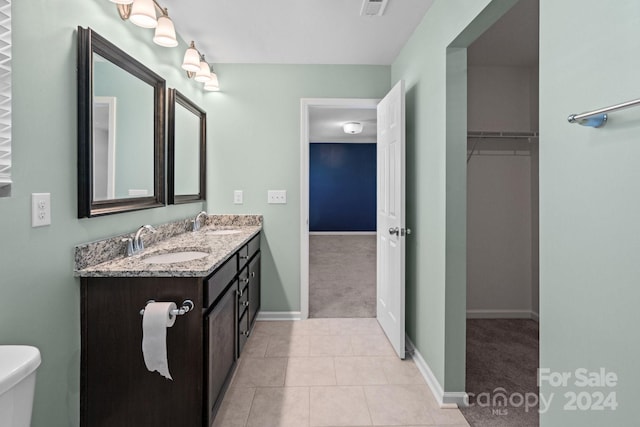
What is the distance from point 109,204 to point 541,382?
1.95 meters

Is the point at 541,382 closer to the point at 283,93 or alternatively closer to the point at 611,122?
the point at 611,122

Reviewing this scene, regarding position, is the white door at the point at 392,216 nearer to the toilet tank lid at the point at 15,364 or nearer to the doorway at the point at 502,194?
the doorway at the point at 502,194

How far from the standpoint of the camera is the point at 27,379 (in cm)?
89

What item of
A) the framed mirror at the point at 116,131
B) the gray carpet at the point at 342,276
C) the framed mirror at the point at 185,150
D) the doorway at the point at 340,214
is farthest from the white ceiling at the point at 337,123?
the framed mirror at the point at 116,131

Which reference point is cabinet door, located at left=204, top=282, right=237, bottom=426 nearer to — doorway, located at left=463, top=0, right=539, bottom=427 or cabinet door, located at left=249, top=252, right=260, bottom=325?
cabinet door, located at left=249, top=252, right=260, bottom=325

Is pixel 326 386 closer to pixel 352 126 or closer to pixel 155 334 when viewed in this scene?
pixel 155 334

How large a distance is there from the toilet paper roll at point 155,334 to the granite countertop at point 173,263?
161mm

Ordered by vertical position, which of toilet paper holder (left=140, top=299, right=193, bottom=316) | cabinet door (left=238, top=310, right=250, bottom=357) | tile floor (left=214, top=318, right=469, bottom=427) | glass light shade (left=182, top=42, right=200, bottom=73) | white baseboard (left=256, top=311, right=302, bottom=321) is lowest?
tile floor (left=214, top=318, right=469, bottom=427)

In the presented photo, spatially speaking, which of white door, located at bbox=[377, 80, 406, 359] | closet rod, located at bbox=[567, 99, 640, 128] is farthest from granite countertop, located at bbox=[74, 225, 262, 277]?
closet rod, located at bbox=[567, 99, 640, 128]

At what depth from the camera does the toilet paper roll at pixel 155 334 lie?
1.28 m

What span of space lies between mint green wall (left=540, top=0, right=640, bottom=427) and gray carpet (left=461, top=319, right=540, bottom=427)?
836 mm

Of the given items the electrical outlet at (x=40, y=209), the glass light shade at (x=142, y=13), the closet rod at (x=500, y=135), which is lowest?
the electrical outlet at (x=40, y=209)

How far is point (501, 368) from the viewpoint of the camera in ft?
7.42

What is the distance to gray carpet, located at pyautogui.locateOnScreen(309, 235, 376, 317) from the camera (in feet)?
11.3
